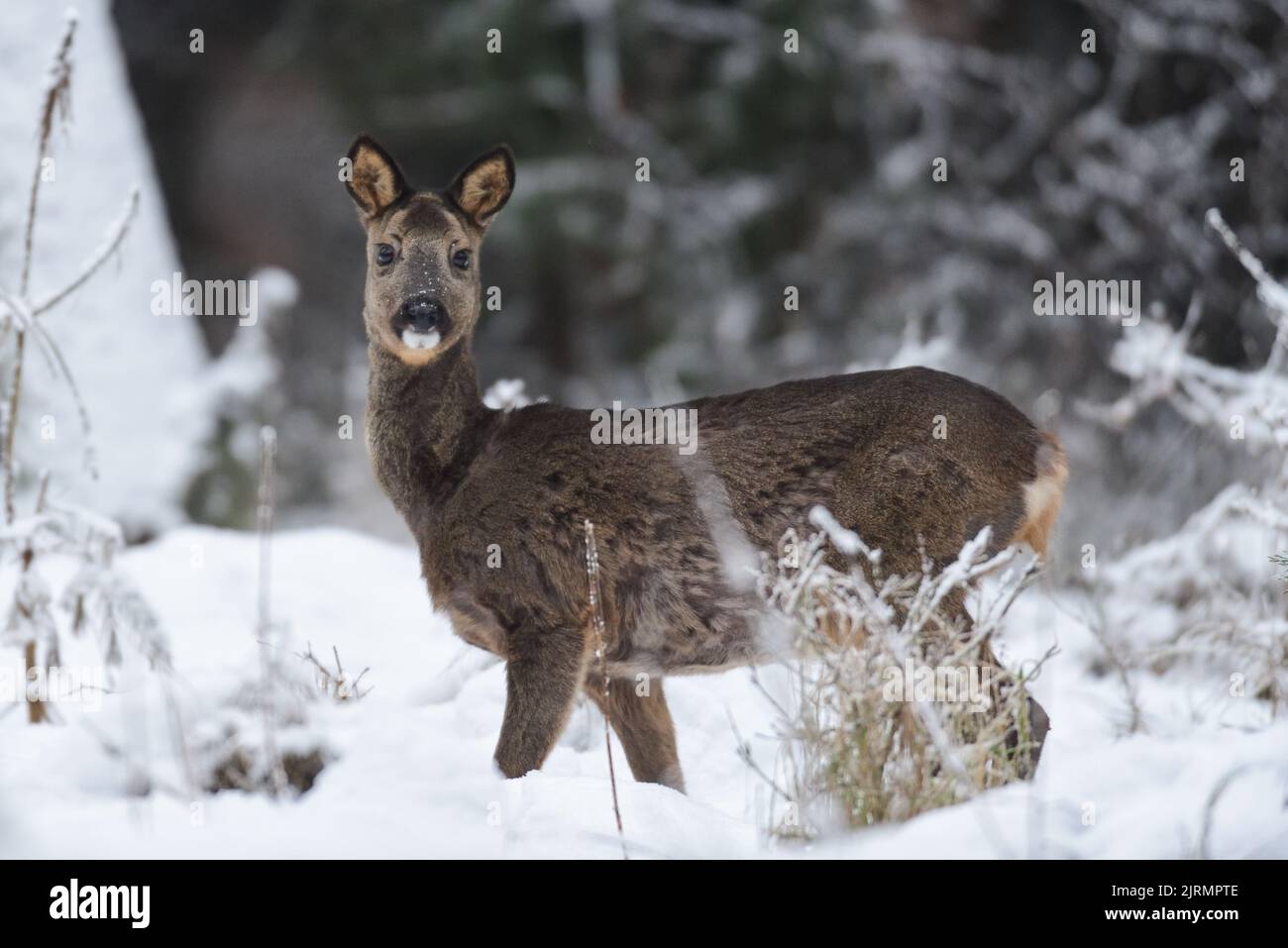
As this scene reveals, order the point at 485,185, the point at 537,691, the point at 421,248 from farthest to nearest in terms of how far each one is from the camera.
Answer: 1. the point at 485,185
2. the point at 421,248
3. the point at 537,691

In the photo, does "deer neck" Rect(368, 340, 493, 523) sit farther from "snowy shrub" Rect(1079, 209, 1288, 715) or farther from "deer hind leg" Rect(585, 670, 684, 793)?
"snowy shrub" Rect(1079, 209, 1288, 715)

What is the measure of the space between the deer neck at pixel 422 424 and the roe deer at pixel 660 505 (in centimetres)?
1

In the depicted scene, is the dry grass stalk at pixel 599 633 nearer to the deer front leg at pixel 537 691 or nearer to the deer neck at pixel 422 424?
the deer front leg at pixel 537 691

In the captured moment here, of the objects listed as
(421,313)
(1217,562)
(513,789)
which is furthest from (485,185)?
(1217,562)

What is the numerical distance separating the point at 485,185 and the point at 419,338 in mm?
754

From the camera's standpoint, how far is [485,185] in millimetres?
6070

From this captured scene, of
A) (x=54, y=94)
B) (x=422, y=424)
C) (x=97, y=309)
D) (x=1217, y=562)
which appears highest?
(x=97, y=309)

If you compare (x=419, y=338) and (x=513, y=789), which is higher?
(x=419, y=338)

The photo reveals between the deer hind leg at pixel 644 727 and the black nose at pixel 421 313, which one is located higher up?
the black nose at pixel 421 313

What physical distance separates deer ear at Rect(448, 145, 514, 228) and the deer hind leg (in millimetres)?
1784

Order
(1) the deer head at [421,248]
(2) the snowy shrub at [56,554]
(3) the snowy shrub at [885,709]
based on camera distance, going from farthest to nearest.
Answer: (1) the deer head at [421,248] → (2) the snowy shrub at [56,554] → (3) the snowy shrub at [885,709]

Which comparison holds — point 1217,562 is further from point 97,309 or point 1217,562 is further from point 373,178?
point 97,309

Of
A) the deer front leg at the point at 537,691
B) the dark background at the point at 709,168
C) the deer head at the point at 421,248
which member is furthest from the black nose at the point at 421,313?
the dark background at the point at 709,168

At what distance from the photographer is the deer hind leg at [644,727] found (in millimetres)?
5551
